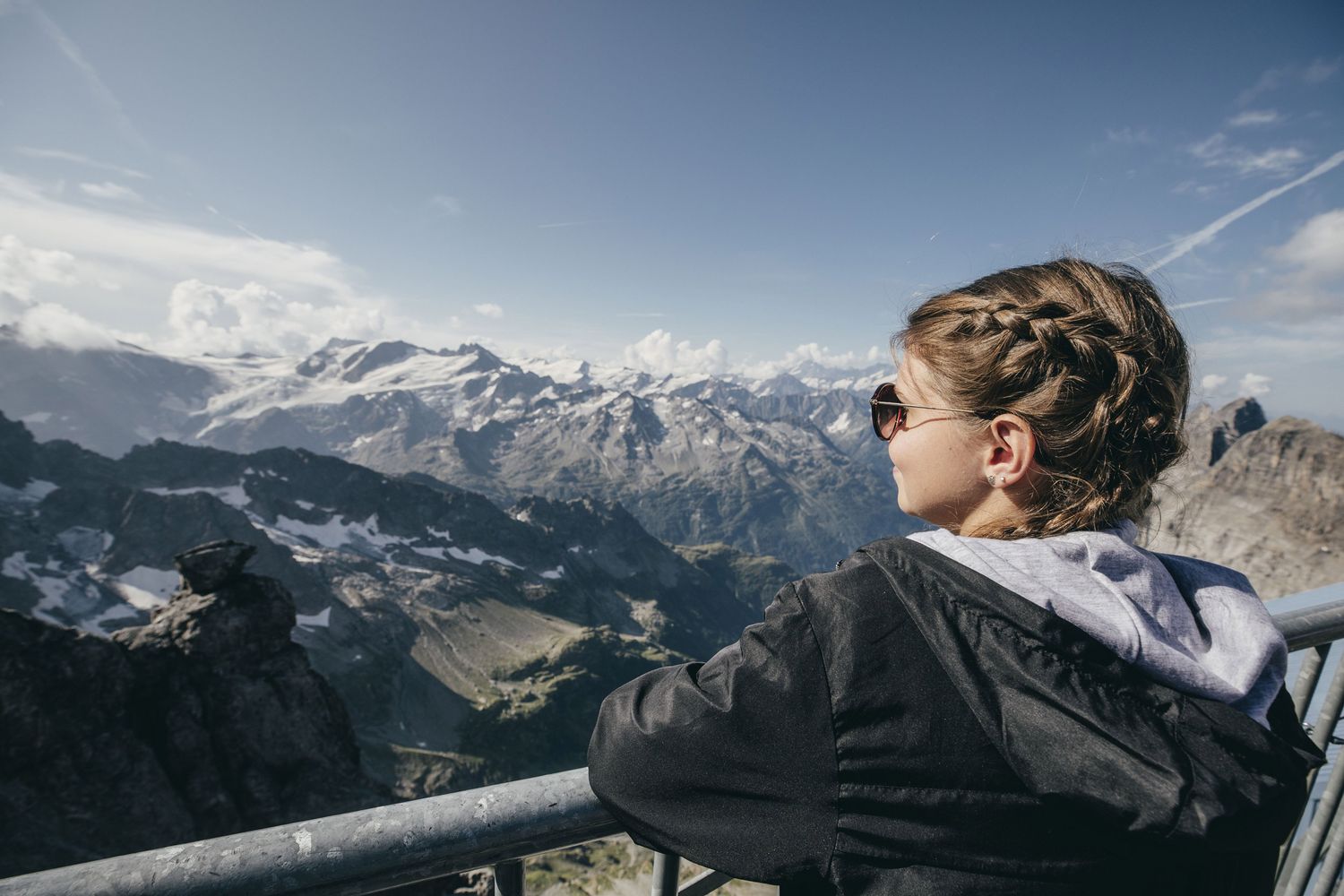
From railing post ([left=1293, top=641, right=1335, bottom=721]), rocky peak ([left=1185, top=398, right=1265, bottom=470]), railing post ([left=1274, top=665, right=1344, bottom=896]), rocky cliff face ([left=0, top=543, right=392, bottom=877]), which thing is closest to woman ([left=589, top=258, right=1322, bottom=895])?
railing post ([left=1293, top=641, right=1335, bottom=721])

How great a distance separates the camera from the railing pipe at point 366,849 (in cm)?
179

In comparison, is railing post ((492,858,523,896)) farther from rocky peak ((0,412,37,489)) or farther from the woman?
rocky peak ((0,412,37,489))

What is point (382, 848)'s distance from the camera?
2010 mm

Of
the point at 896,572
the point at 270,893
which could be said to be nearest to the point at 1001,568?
the point at 896,572

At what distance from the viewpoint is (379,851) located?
6.57 feet

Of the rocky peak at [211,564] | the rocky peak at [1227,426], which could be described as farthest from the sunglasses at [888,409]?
the rocky peak at [1227,426]

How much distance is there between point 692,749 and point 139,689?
2087 inches

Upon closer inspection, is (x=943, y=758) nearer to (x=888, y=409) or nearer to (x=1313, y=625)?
(x=888, y=409)

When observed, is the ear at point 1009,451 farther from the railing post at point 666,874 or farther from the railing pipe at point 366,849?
the railing post at point 666,874

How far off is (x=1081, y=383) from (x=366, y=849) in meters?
2.99

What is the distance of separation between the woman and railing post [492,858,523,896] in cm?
55

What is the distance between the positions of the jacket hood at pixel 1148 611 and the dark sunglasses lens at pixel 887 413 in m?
1.03

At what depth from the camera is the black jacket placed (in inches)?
64.2

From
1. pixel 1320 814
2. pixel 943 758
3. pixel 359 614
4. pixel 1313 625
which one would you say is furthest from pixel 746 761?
pixel 359 614
